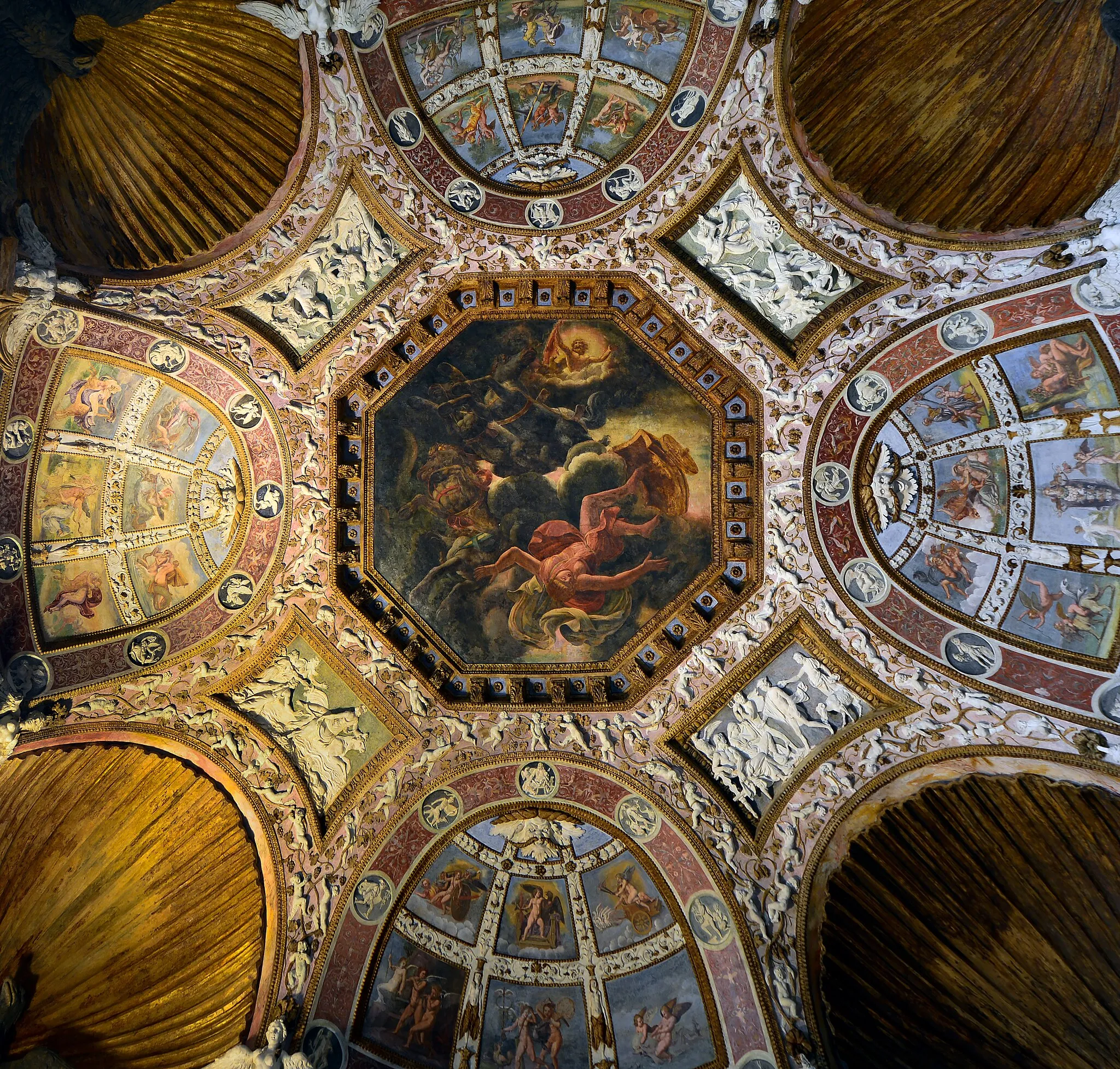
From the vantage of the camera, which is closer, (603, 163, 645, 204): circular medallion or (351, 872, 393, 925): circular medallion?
(603, 163, 645, 204): circular medallion

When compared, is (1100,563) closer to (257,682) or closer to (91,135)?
(257,682)

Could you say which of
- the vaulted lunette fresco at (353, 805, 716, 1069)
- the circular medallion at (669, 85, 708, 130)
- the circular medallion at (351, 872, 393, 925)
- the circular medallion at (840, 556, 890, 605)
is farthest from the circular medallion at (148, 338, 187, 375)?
the circular medallion at (840, 556, 890, 605)

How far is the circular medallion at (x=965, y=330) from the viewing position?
11.4 m

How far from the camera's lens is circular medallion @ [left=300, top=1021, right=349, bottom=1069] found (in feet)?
39.0

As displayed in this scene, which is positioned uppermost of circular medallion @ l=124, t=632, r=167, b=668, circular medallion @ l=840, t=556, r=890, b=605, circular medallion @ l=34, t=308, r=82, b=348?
circular medallion @ l=34, t=308, r=82, b=348

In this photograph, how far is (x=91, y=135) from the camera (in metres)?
11.1

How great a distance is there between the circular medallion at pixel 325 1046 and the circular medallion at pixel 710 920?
5.10 meters

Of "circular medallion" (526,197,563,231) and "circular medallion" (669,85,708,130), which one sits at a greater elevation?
"circular medallion" (669,85,708,130)

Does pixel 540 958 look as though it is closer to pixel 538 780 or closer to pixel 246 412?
pixel 538 780

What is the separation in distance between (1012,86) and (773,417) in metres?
4.89

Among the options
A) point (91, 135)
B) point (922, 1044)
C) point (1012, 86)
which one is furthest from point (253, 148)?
point (922, 1044)

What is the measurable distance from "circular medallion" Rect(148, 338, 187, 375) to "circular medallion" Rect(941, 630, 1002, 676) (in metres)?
11.2

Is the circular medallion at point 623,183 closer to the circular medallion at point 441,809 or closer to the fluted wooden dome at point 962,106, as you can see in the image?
the fluted wooden dome at point 962,106

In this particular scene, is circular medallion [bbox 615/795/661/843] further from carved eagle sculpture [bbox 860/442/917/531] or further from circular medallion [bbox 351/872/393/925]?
carved eagle sculpture [bbox 860/442/917/531]
